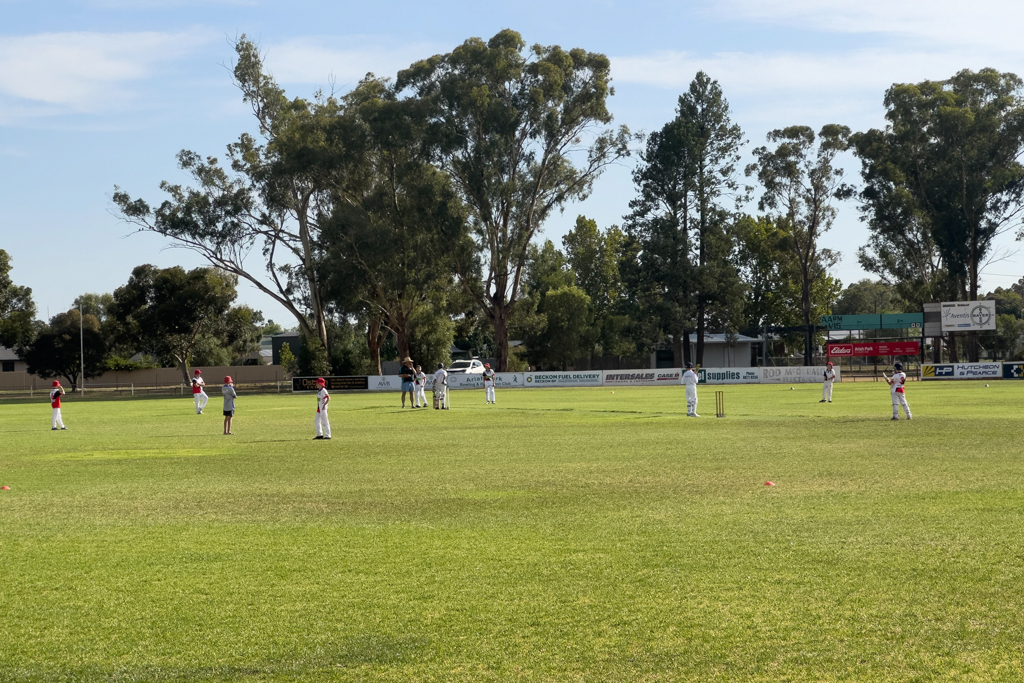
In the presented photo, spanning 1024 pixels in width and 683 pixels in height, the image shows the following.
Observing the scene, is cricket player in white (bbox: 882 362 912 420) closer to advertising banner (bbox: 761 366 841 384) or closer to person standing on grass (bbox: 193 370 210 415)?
person standing on grass (bbox: 193 370 210 415)

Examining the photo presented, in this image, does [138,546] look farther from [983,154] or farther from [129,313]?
Result: [983,154]

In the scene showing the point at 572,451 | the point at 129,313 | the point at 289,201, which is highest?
the point at 289,201

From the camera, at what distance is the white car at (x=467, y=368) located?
6881 centimetres

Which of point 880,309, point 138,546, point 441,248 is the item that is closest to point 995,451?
point 138,546

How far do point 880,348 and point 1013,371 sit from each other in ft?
28.8

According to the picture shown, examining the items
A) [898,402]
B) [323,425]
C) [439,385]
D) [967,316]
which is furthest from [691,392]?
[967,316]

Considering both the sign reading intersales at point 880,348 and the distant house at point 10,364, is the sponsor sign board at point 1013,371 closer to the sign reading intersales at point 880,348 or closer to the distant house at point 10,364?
the sign reading intersales at point 880,348

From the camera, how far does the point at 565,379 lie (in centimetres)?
6569

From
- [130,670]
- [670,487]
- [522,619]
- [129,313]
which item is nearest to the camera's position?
[130,670]

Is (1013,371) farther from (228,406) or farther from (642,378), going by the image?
(228,406)

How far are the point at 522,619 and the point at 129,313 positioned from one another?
78.8 meters

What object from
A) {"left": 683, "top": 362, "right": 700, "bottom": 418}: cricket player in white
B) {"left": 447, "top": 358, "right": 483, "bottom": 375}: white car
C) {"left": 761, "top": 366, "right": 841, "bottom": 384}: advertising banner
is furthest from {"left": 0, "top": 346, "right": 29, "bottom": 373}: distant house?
{"left": 683, "top": 362, "right": 700, "bottom": 418}: cricket player in white

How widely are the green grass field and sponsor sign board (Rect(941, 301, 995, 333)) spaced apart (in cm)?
5517

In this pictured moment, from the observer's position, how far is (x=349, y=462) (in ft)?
62.2
